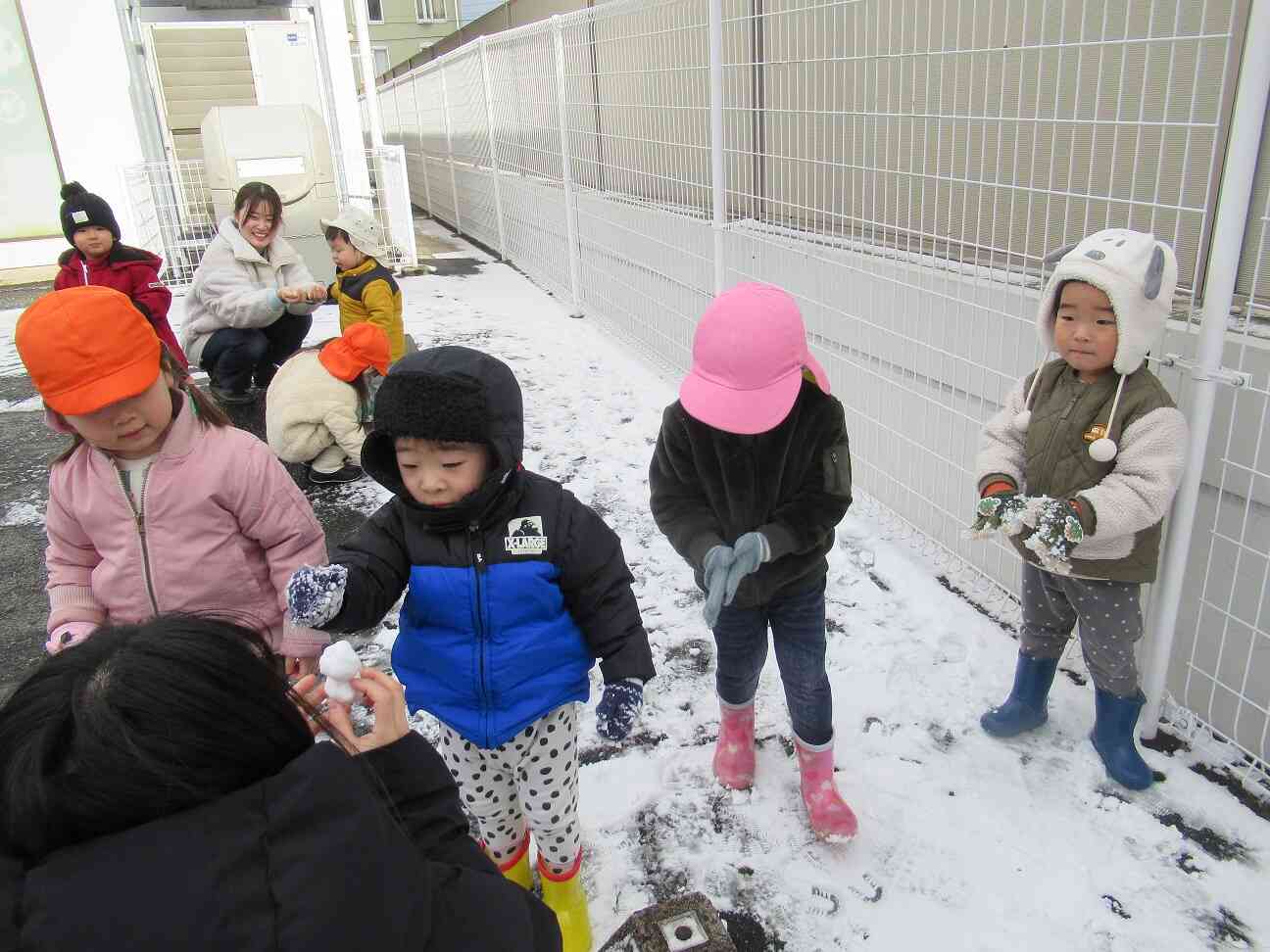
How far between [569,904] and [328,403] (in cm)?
315

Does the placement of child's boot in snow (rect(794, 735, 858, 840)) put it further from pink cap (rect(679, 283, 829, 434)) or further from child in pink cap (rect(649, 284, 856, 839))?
pink cap (rect(679, 283, 829, 434))

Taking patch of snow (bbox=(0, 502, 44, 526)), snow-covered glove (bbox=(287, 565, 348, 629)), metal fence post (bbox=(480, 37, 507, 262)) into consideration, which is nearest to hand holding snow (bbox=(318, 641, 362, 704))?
snow-covered glove (bbox=(287, 565, 348, 629))

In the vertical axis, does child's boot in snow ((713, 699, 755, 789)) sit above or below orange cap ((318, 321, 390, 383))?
below

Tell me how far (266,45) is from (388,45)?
77.3ft

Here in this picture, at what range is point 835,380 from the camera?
4035 millimetres

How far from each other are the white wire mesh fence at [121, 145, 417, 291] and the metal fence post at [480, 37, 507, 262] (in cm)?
97

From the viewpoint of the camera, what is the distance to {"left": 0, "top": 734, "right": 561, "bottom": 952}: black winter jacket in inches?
28.4

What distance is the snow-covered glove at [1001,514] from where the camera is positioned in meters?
2.15

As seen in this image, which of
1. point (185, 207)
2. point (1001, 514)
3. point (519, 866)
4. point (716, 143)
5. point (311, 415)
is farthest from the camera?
point (185, 207)

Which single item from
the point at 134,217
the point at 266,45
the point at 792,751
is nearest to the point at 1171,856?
the point at 792,751

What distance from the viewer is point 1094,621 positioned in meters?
2.27

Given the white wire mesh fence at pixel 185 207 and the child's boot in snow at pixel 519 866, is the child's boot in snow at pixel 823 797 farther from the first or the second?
the white wire mesh fence at pixel 185 207

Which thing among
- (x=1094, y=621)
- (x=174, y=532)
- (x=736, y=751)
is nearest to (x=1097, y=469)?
(x=1094, y=621)

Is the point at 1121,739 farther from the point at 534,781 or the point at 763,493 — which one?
the point at 534,781
